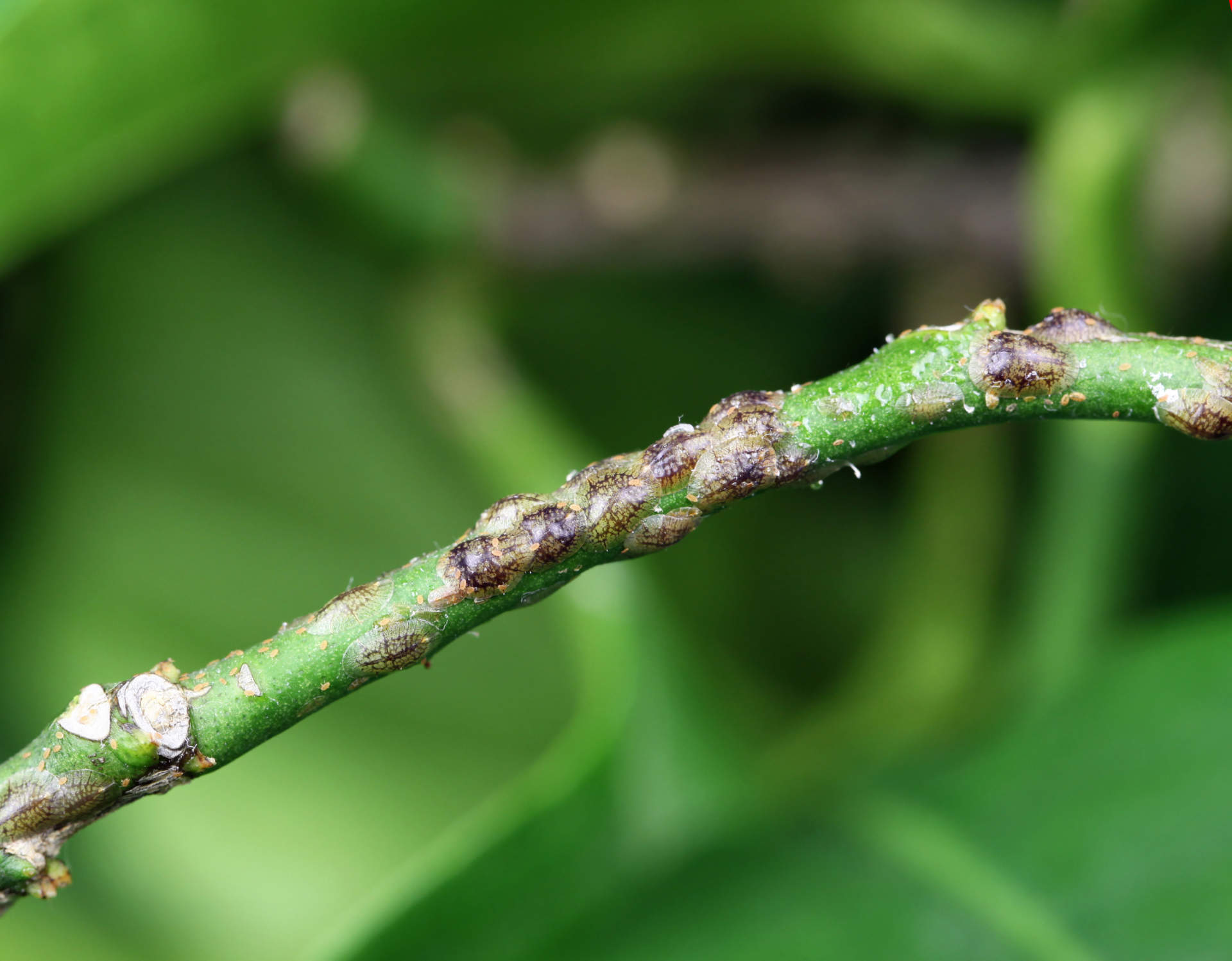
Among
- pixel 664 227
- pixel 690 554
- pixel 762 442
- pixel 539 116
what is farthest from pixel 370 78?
pixel 762 442

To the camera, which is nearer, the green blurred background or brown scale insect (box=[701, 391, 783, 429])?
brown scale insect (box=[701, 391, 783, 429])

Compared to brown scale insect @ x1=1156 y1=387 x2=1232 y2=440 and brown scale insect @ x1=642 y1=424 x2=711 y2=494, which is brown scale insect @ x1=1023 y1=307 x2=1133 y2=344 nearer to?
brown scale insect @ x1=1156 y1=387 x2=1232 y2=440

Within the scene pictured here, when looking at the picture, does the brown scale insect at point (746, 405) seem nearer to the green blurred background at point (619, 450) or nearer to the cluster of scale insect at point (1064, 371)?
the cluster of scale insect at point (1064, 371)

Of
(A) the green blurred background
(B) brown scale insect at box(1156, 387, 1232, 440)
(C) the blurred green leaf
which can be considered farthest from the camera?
(A) the green blurred background

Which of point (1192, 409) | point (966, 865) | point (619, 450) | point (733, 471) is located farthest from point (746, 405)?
point (619, 450)

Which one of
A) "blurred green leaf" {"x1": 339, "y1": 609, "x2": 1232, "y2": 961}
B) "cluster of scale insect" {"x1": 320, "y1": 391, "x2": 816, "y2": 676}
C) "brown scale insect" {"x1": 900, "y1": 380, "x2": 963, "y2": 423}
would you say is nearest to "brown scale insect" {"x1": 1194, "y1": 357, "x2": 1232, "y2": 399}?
"brown scale insect" {"x1": 900, "y1": 380, "x2": 963, "y2": 423}

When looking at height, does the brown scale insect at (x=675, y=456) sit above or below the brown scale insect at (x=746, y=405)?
below

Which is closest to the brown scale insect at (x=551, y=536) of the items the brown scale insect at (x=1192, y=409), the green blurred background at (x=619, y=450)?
the brown scale insect at (x=1192, y=409)
